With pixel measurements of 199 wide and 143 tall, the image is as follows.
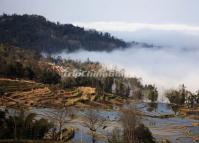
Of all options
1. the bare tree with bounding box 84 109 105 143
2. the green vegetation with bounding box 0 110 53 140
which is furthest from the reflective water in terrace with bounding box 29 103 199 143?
the green vegetation with bounding box 0 110 53 140

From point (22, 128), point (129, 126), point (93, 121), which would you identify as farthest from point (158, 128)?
point (22, 128)

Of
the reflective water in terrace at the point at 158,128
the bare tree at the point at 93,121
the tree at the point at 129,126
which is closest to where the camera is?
the tree at the point at 129,126

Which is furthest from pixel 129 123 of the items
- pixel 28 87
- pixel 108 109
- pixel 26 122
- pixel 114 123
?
pixel 28 87

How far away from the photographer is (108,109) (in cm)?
18950

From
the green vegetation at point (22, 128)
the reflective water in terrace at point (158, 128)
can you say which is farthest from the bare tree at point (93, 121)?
the green vegetation at point (22, 128)

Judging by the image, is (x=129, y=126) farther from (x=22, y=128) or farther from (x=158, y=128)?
(x=158, y=128)

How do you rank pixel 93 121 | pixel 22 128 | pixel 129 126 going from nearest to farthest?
pixel 22 128
pixel 129 126
pixel 93 121

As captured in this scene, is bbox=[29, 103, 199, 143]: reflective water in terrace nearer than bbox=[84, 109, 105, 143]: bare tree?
No

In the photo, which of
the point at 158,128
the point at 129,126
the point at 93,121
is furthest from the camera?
the point at 158,128

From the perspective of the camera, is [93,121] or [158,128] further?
[158,128]

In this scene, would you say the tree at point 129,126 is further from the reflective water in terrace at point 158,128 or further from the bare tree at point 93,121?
the reflective water in terrace at point 158,128

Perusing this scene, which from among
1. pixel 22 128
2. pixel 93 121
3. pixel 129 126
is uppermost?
pixel 129 126

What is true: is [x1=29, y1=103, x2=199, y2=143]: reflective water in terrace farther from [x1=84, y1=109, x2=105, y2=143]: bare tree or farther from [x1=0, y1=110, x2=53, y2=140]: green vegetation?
[x1=0, y1=110, x2=53, y2=140]: green vegetation

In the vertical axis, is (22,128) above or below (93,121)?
above
